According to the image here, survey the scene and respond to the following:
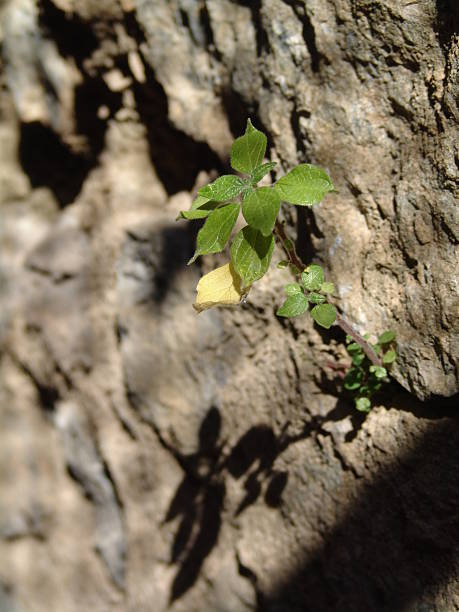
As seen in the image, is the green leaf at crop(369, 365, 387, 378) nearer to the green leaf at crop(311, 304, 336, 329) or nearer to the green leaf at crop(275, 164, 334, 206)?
the green leaf at crop(311, 304, 336, 329)

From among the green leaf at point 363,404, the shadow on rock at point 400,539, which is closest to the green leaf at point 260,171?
the green leaf at point 363,404

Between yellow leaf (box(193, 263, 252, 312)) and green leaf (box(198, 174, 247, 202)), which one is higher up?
green leaf (box(198, 174, 247, 202))

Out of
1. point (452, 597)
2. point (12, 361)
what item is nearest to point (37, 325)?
point (12, 361)

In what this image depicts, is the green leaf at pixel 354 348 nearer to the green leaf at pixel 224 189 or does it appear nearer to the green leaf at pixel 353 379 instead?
the green leaf at pixel 353 379

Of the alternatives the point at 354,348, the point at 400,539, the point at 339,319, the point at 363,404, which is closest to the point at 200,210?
the point at 339,319

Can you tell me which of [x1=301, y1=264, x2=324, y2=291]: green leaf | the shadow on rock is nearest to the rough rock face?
the shadow on rock

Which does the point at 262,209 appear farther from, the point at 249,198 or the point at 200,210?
the point at 200,210
